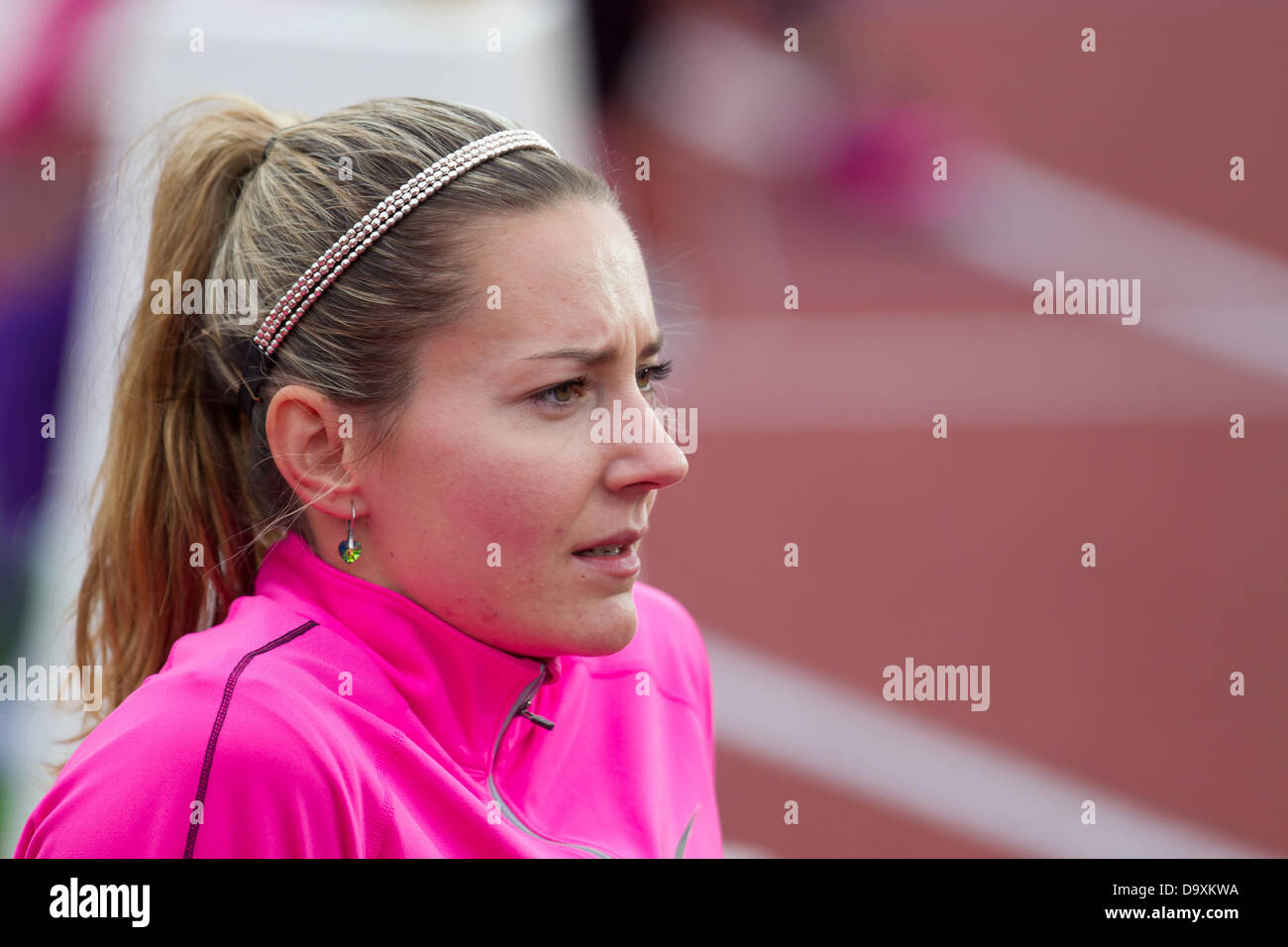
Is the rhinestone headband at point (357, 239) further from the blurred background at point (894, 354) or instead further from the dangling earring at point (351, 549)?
the blurred background at point (894, 354)

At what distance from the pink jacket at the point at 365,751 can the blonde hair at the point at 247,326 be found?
0.67 ft

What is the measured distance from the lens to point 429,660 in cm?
184

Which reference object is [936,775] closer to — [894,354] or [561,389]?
[894,354]

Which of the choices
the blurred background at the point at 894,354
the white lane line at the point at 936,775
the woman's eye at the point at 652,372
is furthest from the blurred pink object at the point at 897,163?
the woman's eye at the point at 652,372

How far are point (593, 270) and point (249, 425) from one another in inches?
Result: 25.2

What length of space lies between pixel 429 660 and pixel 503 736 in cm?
17

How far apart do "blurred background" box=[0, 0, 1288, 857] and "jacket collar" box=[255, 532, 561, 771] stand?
958 millimetres

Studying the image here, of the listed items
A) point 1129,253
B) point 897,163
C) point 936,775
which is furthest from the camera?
point 897,163

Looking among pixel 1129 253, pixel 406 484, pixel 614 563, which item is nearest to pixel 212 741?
pixel 406 484

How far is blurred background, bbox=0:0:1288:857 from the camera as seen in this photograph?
4938mm

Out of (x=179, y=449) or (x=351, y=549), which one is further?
(x=179, y=449)

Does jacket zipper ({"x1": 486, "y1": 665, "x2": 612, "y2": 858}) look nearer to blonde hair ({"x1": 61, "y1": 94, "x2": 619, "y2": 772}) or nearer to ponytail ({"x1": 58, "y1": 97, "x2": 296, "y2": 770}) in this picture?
blonde hair ({"x1": 61, "y1": 94, "x2": 619, "y2": 772})

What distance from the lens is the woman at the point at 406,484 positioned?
167cm

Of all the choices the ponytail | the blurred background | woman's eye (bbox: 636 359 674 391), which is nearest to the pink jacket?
the ponytail
